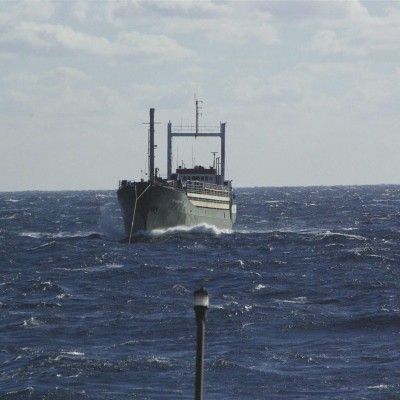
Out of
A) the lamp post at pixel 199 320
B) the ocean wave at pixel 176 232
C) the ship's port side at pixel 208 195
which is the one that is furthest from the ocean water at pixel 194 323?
the lamp post at pixel 199 320

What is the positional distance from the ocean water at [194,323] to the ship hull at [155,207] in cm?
341

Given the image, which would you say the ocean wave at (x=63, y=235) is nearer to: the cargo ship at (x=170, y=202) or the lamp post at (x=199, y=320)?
the cargo ship at (x=170, y=202)

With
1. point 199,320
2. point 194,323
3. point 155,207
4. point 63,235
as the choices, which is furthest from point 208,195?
point 199,320

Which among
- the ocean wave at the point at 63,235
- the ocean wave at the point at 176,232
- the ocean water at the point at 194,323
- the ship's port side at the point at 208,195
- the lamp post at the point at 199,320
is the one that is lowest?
the ocean water at the point at 194,323

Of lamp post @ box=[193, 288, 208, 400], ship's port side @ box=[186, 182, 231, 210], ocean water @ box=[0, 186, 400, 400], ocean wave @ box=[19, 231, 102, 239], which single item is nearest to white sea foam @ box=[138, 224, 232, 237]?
ship's port side @ box=[186, 182, 231, 210]

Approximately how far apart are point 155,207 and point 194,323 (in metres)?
42.0

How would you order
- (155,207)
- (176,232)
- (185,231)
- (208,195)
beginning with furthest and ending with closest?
(208,195) → (185,231) → (176,232) → (155,207)

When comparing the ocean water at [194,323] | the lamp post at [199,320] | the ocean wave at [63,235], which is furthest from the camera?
the ocean wave at [63,235]

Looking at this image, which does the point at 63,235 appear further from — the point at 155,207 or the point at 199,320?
the point at 199,320

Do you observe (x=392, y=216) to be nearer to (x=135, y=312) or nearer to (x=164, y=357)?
(x=135, y=312)

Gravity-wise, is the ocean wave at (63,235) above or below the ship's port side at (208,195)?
below

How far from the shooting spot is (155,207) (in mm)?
85188

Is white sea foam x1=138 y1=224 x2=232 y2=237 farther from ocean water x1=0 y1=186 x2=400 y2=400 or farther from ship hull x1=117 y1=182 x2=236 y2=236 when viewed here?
ocean water x1=0 y1=186 x2=400 y2=400

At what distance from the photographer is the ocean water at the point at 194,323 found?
112 feet
